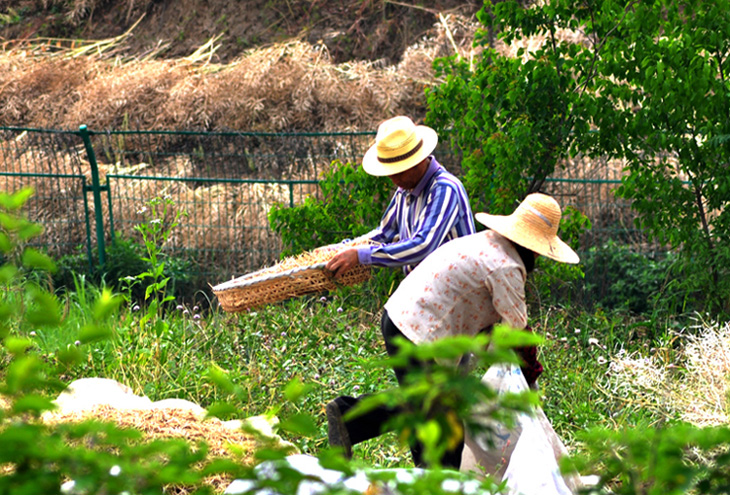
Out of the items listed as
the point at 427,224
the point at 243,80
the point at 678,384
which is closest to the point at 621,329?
the point at 678,384

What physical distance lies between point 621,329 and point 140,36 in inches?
436

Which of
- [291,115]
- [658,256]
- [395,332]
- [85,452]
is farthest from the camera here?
[291,115]

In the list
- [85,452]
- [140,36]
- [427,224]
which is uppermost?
[85,452]

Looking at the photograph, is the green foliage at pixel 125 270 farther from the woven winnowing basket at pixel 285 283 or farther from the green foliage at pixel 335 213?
the woven winnowing basket at pixel 285 283

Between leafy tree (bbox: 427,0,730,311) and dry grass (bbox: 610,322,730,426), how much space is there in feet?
3.01

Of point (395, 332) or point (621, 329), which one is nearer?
point (395, 332)

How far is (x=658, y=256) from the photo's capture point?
22.5ft

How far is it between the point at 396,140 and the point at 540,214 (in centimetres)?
89

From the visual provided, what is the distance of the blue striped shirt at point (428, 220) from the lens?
3766 millimetres

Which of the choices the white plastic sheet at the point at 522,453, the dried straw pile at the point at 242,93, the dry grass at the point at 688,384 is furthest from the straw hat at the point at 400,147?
the dried straw pile at the point at 242,93

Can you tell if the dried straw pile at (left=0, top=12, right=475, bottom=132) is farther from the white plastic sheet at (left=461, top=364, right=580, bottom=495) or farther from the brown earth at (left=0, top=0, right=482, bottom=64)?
the white plastic sheet at (left=461, top=364, right=580, bottom=495)

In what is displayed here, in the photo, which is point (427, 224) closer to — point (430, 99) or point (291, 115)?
point (430, 99)

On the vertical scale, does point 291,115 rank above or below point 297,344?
below

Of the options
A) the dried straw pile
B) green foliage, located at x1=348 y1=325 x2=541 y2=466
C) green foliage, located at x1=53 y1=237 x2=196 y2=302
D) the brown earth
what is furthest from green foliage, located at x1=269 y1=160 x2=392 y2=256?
the brown earth
